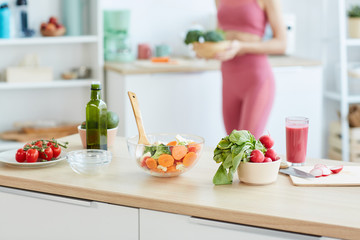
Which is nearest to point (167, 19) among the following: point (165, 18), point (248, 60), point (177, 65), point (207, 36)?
point (165, 18)

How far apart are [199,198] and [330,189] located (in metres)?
0.40

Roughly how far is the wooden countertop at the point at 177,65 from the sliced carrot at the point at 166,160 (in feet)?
6.86

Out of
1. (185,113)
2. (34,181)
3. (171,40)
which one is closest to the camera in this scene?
(34,181)

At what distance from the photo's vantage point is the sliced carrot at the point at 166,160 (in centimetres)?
189

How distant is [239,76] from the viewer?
350 centimetres

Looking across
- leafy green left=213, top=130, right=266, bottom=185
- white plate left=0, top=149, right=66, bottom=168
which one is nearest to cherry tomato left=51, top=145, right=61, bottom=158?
white plate left=0, top=149, right=66, bottom=168

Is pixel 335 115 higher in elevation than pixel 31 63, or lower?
lower

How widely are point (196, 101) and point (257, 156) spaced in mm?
2391

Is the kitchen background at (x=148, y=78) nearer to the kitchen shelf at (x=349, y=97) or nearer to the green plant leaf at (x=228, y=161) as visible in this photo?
the kitchen shelf at (x=349, y=97)

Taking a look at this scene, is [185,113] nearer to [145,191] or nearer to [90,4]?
[90,4]

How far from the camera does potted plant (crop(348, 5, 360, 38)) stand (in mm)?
4723

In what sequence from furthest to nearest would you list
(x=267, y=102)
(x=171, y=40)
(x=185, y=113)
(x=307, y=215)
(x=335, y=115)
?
(x=335, y=115)
(x=171, y=40)
(x=185, y=113)
(x=267, y=102)
(x=307, y=215)

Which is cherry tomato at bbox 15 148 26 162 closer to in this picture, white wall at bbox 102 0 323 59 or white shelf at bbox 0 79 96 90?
white shelf at bbox 0 79 96 90

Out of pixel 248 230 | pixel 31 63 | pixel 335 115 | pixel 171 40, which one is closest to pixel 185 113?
pixel 171 40
